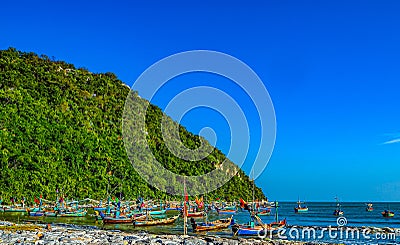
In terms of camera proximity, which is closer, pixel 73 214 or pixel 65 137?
pixel 73 214

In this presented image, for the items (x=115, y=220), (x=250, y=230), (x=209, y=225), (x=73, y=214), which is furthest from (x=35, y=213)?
(x=250, y=230)

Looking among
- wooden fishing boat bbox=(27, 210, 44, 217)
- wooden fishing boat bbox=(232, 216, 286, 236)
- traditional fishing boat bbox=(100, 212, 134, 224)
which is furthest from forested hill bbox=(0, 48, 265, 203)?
wooden fishing boat bbox=(232, 216, 286, 236)

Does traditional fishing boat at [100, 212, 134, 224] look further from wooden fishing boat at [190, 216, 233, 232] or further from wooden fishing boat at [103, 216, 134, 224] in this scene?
wooden fishing boat at [190, 216, 233, 232]

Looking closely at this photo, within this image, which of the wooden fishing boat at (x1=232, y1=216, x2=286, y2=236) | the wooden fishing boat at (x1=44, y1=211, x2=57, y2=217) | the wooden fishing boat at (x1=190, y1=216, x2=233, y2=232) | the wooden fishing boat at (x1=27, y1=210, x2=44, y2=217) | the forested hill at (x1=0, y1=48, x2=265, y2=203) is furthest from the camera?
the forested hill at (x1=0, y1=48, x2=265, y2=203)

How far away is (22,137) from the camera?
8362cm

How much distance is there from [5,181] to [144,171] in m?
37.9

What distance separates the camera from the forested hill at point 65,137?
3118 inches

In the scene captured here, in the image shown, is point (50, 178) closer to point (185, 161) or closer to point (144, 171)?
point (144, 171)

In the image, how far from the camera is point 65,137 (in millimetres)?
92375

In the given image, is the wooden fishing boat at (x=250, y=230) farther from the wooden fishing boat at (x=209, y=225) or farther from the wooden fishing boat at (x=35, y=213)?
the wooden fishing boat at (x=35, y=213)

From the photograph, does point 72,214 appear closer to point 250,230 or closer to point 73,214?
point 73,214

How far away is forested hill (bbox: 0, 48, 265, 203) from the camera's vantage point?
7919 centimetres

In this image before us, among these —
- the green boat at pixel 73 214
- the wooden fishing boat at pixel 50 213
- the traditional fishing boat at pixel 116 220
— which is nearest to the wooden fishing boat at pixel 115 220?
the traditional fishing boat at pixel 116 220

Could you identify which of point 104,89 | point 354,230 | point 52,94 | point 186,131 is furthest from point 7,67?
point 354,230
